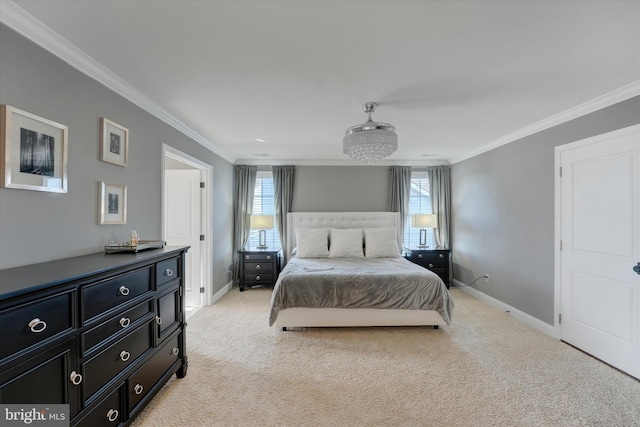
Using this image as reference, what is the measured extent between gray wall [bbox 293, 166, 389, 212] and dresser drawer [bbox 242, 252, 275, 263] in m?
1.07

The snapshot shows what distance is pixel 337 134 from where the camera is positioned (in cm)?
354

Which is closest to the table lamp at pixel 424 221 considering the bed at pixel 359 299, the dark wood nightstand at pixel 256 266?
the bed at pixel 359 299

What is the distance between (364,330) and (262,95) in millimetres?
2783

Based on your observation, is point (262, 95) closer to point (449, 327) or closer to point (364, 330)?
point (364, 330)

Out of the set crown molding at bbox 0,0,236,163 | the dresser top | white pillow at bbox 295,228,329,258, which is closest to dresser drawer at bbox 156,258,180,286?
the dresser top

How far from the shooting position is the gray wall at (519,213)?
2.82 m

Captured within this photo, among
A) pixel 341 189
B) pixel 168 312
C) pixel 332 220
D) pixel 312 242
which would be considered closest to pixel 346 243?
pixel 312 242

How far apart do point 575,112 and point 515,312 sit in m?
2.49

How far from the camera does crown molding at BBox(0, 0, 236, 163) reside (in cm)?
136

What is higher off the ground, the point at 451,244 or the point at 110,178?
the point at 110,178

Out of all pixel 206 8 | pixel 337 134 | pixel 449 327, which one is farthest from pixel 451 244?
pixel 206 8

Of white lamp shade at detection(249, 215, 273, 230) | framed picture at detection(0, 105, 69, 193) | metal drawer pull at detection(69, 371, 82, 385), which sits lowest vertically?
metal drawer pull at detection(69, 371, 82, 385)

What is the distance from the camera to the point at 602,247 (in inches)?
97.0

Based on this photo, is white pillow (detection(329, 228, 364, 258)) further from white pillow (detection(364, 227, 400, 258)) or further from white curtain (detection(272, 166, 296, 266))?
white curtain (detection(272, 166, 296, 266))
